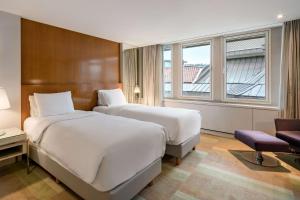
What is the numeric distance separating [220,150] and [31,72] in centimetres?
365

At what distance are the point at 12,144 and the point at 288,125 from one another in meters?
A: 4.15

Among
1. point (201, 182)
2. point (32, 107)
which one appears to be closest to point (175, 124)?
point (201, 182)

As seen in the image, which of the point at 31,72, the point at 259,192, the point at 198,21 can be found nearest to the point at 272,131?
the point at 259,192

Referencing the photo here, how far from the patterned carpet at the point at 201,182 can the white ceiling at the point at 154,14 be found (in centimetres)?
235

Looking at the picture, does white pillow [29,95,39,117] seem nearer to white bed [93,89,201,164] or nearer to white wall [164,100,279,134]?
white bed [93,89,201,164]

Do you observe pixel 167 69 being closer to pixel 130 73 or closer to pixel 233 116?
pixel 130 73

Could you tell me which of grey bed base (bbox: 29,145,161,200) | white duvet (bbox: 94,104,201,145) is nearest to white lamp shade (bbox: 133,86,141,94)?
white duvet (bbox: 94,104,201,145)

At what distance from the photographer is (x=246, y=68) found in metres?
3.99

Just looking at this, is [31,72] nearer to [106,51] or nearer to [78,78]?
[78,78]

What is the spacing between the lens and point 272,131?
11.4 feet

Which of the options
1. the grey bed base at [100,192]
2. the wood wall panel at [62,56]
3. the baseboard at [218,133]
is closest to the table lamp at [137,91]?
the wood wall panel at [62,56]

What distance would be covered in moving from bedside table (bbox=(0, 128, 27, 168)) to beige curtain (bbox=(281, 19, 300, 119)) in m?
4.30

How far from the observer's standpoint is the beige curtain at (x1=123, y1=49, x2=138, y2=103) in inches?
224

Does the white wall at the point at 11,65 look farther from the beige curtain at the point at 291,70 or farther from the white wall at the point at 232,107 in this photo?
the beige curtain at the point at 291,70
